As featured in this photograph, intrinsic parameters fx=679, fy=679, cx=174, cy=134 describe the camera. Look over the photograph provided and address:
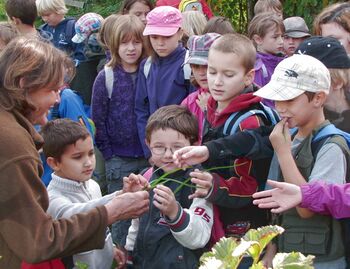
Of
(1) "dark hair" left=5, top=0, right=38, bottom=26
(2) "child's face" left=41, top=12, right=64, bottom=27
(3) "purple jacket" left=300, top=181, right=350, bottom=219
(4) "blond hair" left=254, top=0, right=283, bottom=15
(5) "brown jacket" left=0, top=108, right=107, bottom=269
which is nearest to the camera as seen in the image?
(5) "brown jacket" left=0, top=108, right=107, bottom=269

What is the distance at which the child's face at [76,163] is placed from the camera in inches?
146

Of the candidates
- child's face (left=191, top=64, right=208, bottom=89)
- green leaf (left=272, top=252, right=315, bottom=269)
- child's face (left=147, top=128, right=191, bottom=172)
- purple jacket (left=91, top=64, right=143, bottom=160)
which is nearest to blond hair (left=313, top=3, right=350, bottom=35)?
child's face (left=191, top=64, right=208, bottom=89)

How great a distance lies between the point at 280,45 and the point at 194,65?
1775 mm

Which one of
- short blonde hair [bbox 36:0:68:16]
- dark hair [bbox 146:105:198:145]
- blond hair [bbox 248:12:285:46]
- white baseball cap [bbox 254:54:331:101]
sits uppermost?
white baseball cap [bbox 254:54:331:101]

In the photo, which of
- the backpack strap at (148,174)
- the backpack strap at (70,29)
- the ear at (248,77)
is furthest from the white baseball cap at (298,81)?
the backpack strap at (70,29)

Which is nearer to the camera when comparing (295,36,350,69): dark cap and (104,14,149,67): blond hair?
(295,36,350,69): dark cap

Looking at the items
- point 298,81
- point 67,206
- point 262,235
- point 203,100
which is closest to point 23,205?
point 67,206

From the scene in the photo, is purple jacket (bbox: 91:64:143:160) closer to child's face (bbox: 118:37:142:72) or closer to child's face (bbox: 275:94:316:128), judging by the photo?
child's face (bbox: 118:37:142:72)

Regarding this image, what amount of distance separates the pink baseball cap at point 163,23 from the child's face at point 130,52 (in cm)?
18

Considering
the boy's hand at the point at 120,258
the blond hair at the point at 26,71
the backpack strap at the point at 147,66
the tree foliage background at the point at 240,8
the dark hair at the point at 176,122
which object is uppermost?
the blond hair at the point at 26,71

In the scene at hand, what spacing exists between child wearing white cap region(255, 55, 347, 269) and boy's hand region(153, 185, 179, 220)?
1.80ft

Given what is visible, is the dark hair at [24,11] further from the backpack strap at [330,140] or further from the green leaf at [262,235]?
the green leaf at [262,235]

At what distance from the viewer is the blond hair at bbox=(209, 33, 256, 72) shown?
3883 millimetres

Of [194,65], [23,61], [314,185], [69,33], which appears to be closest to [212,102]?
[194,65]
